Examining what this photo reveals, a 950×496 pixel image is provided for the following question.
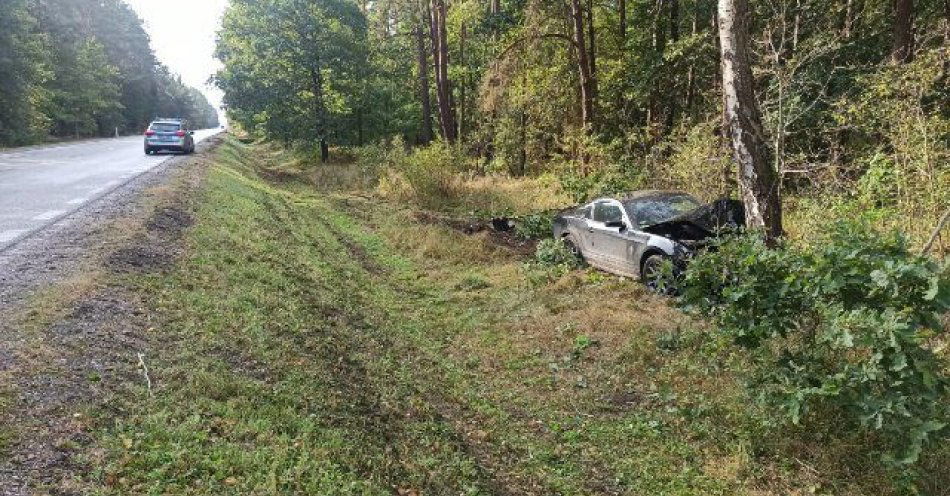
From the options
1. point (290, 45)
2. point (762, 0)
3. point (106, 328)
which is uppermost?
point (290, 45)

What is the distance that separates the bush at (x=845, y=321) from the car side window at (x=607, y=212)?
496 cm

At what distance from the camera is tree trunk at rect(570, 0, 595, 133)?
56.9 ft

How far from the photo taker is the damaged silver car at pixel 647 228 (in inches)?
344

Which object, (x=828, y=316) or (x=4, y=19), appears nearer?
(x=828, y=316)

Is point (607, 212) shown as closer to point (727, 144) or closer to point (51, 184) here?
point (727, 144)

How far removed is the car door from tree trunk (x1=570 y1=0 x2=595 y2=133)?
7.63 m

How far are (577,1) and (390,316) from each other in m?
12.7

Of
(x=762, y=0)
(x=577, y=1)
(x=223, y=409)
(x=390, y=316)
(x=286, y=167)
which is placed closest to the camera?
(x=223, y=409)

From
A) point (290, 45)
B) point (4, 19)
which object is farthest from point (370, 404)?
point (4, 19)

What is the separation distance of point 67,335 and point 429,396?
3.28 meters

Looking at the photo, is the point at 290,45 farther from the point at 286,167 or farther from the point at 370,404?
the point at 370,404

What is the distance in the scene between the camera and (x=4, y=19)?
2794 centimetres

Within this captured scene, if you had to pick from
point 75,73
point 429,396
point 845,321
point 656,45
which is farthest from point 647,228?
point 75,73

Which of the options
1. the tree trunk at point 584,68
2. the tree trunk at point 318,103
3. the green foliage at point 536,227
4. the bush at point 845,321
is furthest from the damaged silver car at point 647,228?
the tree trunk at point 318,103
